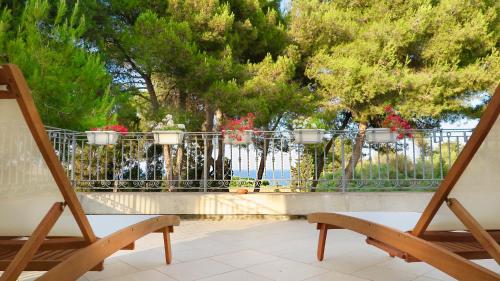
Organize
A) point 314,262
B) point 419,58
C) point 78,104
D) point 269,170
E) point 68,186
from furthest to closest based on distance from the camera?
1. point 419,58
2. point 78,104
3. point 269,170
4. point 314,262
5. point 68,186

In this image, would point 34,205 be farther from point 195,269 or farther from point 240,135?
point 240,135

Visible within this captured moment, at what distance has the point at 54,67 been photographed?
6734 mm

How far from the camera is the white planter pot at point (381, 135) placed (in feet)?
16.8

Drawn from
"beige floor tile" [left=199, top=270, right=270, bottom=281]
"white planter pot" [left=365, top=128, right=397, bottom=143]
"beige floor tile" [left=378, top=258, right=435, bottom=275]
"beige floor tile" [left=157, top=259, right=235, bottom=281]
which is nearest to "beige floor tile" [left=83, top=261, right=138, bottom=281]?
"beige floor tile" [left=157, top=259, right=235, bottom=281]

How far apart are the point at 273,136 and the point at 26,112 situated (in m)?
4.51

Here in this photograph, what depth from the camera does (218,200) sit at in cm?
495

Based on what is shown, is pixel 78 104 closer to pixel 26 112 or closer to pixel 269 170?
pixel 269 170

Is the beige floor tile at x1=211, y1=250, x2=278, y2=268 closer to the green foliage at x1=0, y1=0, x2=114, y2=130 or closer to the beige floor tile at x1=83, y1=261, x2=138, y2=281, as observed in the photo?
the beige floor tile at x1=83, y1=261, x2=138, y2=281

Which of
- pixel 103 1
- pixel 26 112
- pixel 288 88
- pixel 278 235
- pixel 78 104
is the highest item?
pixel 103 1

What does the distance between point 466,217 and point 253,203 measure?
11.8ft

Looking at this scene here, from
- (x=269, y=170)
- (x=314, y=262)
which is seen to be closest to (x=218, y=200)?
(x=269, y=170)

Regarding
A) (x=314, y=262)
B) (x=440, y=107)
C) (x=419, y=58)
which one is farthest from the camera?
(x=419, y=58)

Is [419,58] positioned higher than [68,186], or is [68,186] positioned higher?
[419,58]

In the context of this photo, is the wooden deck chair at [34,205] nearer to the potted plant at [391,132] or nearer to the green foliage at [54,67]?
the potted plant at [391,132]
